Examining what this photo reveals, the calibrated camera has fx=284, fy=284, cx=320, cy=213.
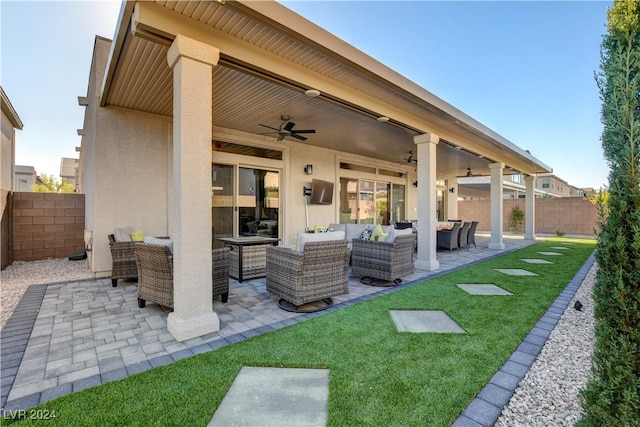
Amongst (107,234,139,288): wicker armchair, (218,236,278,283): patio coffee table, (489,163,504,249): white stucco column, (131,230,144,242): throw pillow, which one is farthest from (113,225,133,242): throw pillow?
(489,163,504,249): white stucco column

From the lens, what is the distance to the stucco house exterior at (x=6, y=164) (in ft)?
19.7

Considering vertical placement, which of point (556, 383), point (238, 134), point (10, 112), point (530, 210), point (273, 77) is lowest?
point (556, 383)

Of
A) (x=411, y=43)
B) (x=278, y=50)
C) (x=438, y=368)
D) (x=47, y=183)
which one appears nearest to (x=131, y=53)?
(x=278, y=50)

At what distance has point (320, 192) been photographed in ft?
28.0

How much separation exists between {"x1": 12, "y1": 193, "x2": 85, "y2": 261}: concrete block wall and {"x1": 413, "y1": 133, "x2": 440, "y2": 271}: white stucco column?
863cm

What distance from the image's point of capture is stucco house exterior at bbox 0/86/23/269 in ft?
19.7

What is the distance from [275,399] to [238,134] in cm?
620

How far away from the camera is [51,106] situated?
962cm

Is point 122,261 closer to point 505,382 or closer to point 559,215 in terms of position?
point 505,382

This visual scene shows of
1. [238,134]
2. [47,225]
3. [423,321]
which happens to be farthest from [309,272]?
[47,225]

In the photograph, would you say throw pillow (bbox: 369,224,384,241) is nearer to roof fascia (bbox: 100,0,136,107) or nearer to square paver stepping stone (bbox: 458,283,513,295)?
square paver stepping stone (bbox: 458,283,513,295)

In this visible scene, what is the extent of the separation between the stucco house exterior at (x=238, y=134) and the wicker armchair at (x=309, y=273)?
3.29 feet

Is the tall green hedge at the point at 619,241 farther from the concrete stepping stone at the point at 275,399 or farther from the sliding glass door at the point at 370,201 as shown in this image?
the sliding glass door at the point at 370,201

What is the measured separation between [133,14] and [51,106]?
10.2 m
